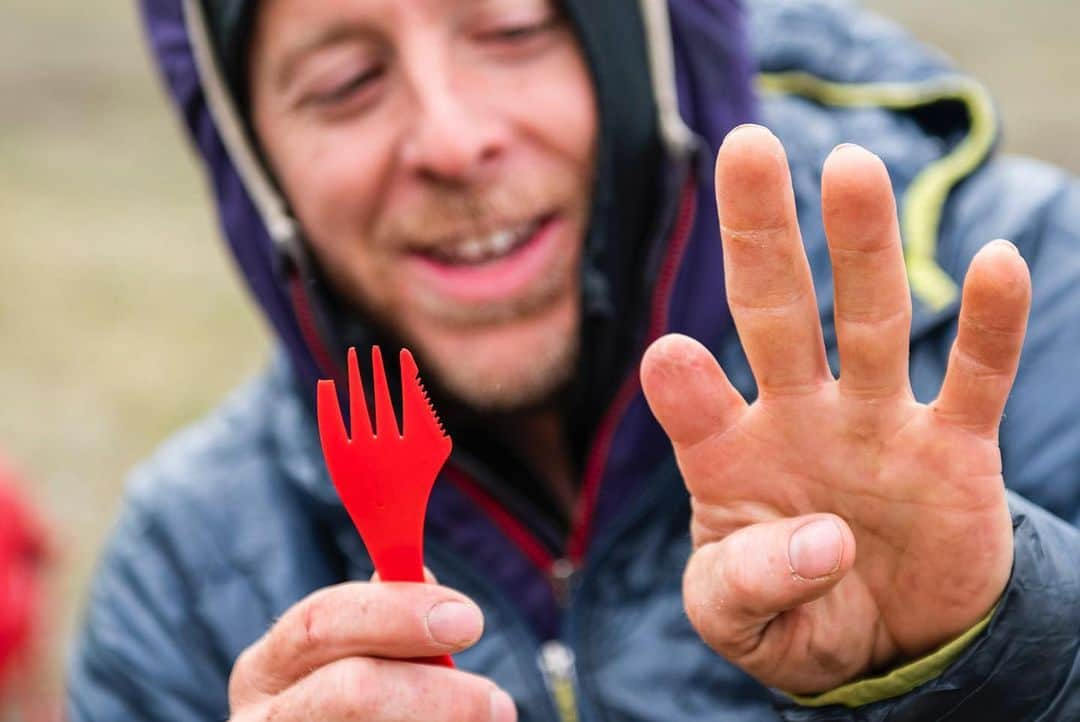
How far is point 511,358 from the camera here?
7.96ft

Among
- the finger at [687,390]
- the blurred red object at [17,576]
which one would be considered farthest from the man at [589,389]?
the blurred red object at [17,576]

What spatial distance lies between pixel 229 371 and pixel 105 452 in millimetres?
875

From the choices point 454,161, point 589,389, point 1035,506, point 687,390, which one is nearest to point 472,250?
point 454,161

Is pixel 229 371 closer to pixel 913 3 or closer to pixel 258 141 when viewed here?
pixel 258 141

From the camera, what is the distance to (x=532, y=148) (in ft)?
7.71

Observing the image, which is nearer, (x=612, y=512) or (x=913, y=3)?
(x=612, y=512)

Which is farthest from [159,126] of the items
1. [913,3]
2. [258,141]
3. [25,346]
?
[258,141]

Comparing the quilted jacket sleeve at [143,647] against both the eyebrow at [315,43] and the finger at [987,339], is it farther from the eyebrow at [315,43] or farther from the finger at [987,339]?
the finger at [987,339]

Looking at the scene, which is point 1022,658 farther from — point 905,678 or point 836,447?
point 836,447

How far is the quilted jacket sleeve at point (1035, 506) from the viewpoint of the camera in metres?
1.51

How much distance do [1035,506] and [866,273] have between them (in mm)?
491

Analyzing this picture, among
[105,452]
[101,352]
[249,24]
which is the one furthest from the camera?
[101,352]

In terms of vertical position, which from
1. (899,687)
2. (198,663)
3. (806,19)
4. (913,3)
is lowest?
(913,3)

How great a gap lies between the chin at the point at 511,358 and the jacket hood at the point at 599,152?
0.05m
